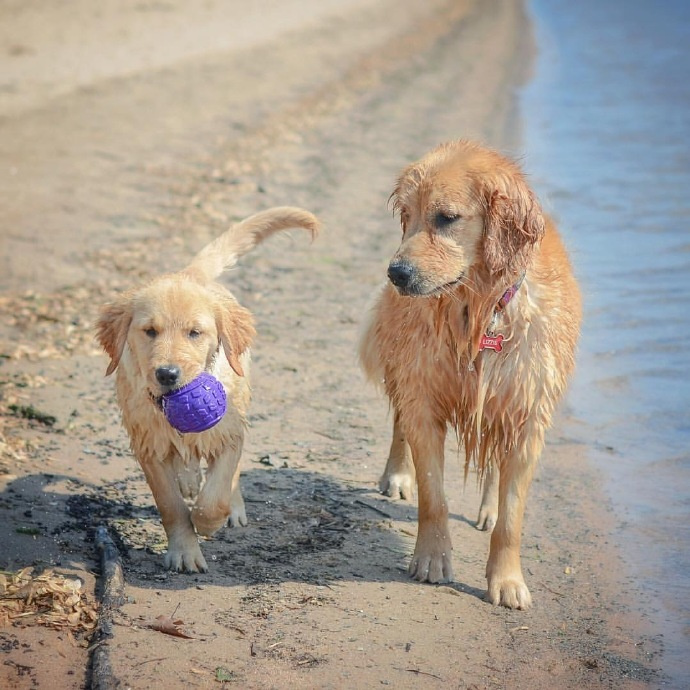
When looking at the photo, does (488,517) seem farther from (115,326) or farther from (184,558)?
(115,326)

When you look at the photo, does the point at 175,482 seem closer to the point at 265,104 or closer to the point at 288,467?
the point at 288,467

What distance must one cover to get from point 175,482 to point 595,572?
2.03m

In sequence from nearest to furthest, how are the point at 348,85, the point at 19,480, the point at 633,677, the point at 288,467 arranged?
the point at 633,677 < the point at 19,480 < the point at 288,467 < the point at 348,85

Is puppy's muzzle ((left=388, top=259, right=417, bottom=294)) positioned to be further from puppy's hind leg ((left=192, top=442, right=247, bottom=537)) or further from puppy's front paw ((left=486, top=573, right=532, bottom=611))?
puppy's front paw ((left=486, top=573, right=532, bottom=611))

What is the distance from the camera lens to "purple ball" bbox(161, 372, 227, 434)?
4695mm

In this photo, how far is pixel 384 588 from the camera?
4930mm

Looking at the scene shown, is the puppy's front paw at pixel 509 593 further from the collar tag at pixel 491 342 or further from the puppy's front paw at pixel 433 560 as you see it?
the collar tag at pixel 491 342

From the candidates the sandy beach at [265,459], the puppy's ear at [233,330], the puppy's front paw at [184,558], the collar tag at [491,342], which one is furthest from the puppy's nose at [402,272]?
the puppy's front paw at [184,558]

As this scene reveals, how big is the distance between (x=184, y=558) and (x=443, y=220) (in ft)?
6.18

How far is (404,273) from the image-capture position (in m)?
4.55

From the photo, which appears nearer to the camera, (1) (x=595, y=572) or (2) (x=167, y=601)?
(2) (x=167, y=601)

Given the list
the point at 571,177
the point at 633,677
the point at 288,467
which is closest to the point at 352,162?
the point at 571,177

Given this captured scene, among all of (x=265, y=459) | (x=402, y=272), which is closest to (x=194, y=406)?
(x=402, y=272)

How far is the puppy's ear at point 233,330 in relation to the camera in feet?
16.7
